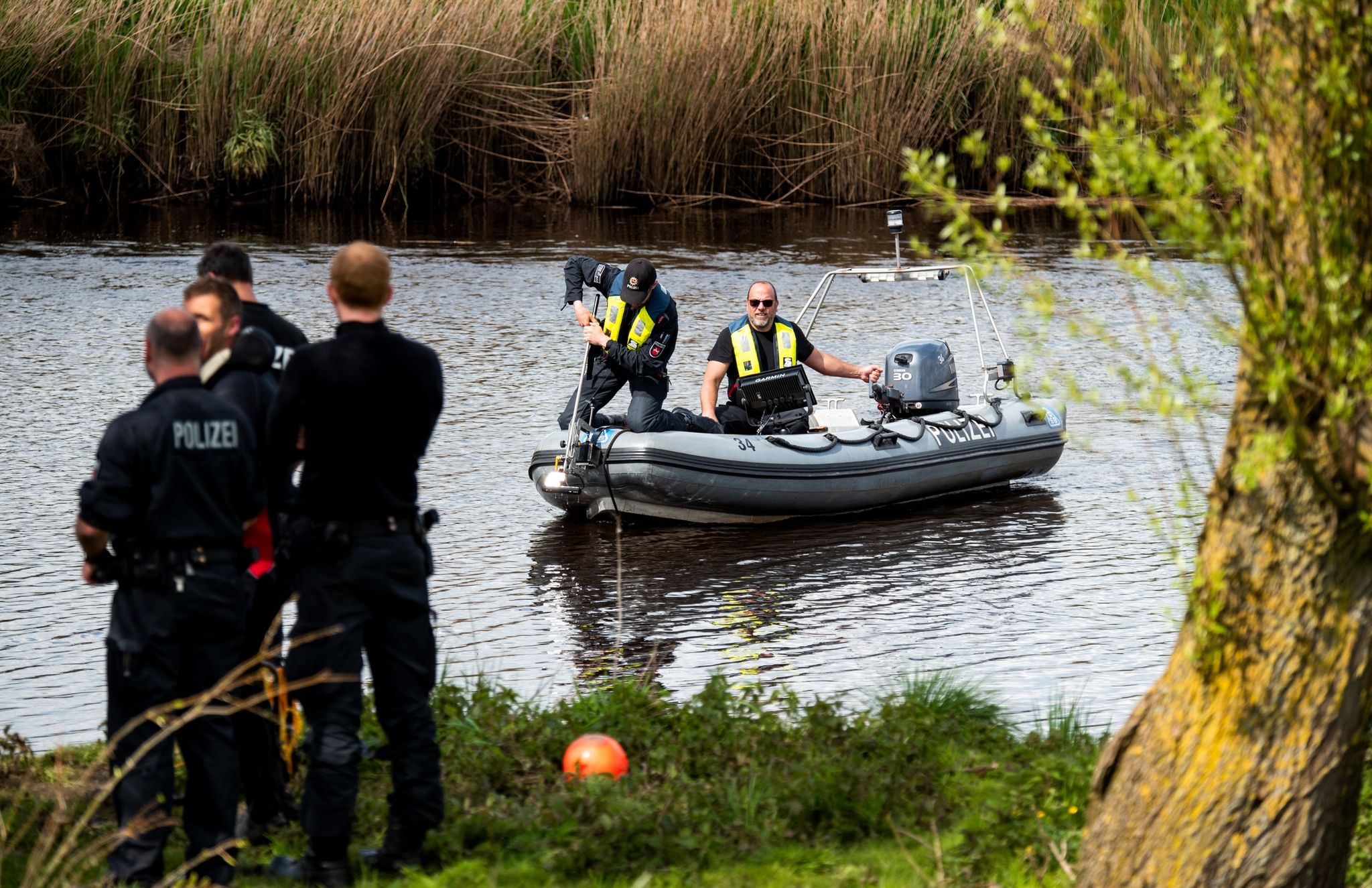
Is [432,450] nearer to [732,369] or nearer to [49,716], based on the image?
[732,369]

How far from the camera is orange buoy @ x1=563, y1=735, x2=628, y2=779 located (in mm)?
4801

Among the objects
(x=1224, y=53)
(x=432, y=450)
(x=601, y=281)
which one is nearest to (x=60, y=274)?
(x=432, y=450)

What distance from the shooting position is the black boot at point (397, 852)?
4.17m

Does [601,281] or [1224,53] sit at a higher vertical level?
[1224,53]

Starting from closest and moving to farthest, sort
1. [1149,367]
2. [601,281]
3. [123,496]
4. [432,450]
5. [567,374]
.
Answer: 1. [1149,367]
2. [123,496]
3. [601,281]
4. [432,450]
5. [567,374]

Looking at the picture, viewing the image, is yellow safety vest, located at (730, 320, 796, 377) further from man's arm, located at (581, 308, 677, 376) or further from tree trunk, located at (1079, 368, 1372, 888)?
tree trunk, located at (1079, 368, 1372, 888)

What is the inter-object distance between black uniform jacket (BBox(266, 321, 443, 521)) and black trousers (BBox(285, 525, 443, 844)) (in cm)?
12

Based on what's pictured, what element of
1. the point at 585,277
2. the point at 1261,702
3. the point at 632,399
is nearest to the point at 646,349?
the point at 632,399

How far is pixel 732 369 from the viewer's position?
997 centimetres

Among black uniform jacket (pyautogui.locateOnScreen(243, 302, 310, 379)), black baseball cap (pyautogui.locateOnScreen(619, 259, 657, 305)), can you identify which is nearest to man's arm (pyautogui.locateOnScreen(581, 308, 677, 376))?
black baseball cap (pyautogui.locateOnScreen(619, 259, 657, 305))

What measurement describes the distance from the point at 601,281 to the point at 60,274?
9.28m

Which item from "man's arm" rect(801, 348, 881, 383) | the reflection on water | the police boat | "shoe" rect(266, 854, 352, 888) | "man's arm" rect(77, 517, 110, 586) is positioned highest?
"man's arm" rect(77, 517, 110, 586)

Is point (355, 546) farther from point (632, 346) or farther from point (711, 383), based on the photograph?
point (711, 383)

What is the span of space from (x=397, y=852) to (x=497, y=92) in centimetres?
1675
